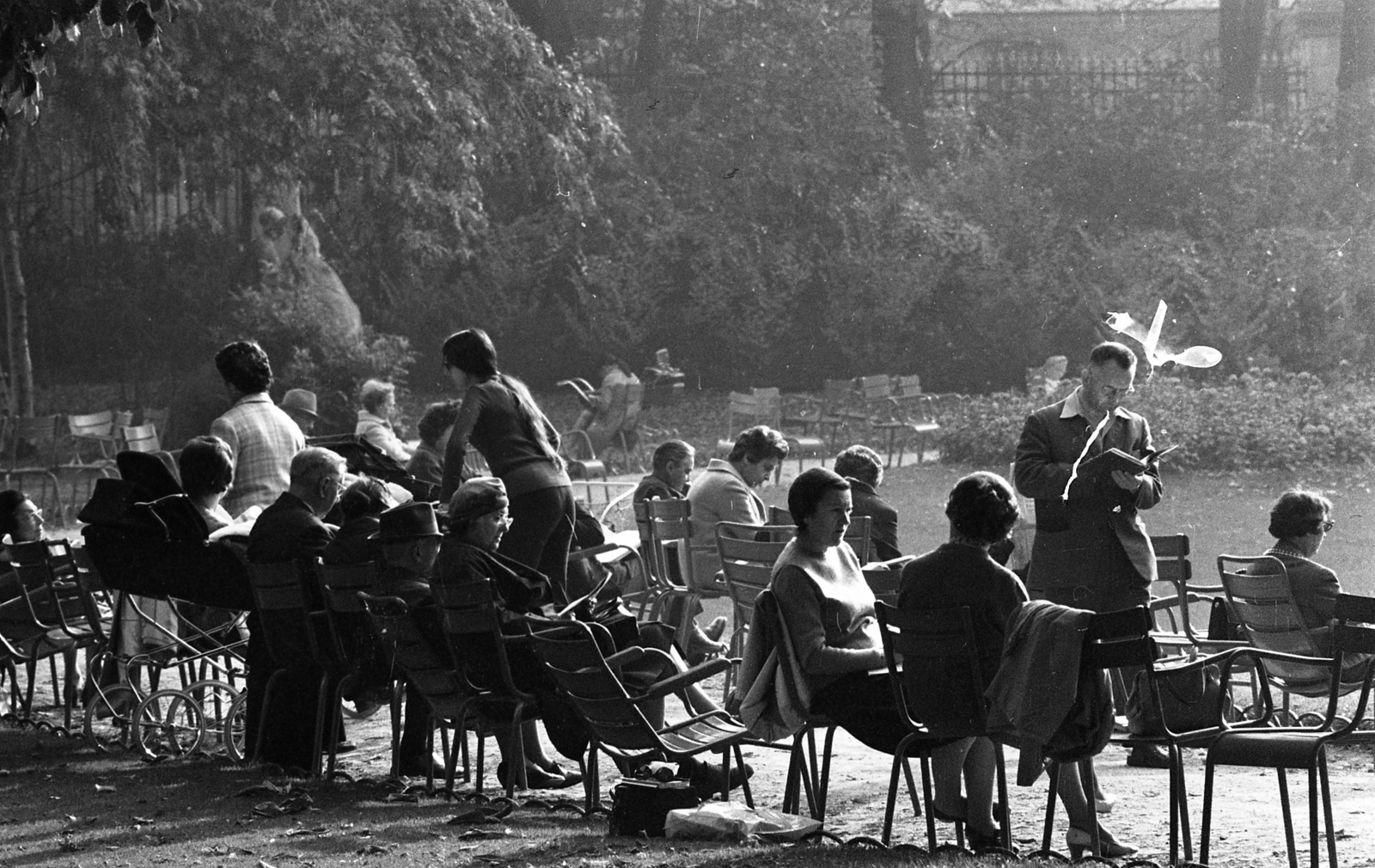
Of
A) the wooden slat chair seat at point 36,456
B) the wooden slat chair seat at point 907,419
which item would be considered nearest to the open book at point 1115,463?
the wooden slat chair seat at point 36,456

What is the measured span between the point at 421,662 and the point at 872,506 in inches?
104

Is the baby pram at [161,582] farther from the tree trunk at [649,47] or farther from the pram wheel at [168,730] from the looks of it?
the tree trunk at [649,47]

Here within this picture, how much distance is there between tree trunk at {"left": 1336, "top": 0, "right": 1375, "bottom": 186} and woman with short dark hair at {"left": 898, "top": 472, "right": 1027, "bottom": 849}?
74.7ft

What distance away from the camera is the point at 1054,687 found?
520cm

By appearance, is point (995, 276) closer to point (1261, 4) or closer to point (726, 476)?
point (1261, 4)

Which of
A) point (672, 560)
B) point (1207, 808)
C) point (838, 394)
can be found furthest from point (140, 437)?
point (1207, 808)

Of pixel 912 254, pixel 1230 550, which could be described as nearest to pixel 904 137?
pixel 912 254

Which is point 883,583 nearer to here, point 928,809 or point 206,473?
point 928,809

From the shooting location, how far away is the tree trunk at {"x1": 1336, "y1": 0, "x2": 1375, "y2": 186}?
A: 27.0 metres

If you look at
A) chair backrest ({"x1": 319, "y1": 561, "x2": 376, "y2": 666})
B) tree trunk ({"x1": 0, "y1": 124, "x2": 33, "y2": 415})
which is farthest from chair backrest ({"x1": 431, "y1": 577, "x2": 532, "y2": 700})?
tree trunk ({"x1": 0, "y1": 124, "x2": 33, "y2": 415})

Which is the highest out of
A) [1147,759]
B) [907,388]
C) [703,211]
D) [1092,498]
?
[703,211]

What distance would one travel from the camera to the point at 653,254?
92.2ft

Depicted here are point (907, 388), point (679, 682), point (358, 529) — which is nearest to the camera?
point (679, 682)

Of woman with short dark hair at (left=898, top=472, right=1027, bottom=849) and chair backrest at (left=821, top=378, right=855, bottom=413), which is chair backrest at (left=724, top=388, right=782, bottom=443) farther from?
woman with short dark hair at (left=898, top=472, right=1027, bottom=849)
